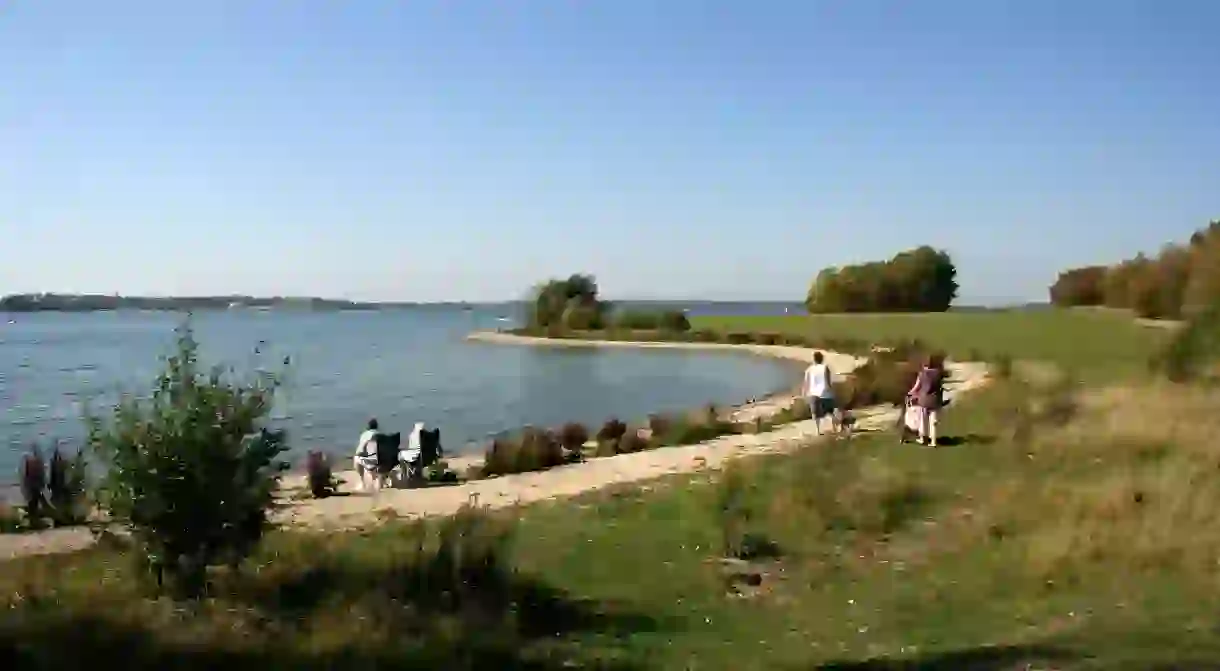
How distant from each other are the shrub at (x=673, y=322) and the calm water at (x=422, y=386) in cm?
1598

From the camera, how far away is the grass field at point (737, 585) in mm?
6539

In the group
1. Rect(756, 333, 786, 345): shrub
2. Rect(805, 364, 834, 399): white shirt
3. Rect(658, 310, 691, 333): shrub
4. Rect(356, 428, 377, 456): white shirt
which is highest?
Rect(658, 310, 691, 333): shrub

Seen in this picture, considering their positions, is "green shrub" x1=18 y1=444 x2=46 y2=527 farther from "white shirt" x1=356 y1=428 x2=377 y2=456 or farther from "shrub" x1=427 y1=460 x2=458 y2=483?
"shrub" x1=427 y1=460 x2=458 y2=483

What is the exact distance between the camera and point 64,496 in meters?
15.5

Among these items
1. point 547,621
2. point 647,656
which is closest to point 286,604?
point 547,621

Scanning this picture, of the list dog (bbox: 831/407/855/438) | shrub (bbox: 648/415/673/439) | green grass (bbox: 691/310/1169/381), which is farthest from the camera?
green grass (bbox: 691/310/1169/381)

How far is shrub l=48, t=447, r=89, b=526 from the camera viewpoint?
15.0m

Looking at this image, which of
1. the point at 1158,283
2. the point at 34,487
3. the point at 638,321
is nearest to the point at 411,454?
the point at 34,487

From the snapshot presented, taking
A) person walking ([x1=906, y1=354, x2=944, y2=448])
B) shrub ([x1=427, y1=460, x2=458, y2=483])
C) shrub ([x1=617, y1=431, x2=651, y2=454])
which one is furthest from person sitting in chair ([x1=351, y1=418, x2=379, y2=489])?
person walking ([x1=906, y1=354, x2=944, y2=448])

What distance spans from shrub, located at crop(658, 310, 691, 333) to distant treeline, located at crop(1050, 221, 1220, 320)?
121ft

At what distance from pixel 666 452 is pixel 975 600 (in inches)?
522

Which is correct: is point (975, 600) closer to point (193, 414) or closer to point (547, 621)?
point (547, 621)

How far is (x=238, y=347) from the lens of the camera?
274 feet

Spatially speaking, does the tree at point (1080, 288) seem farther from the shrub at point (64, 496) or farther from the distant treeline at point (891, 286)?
the shrub at point (64, 496)
